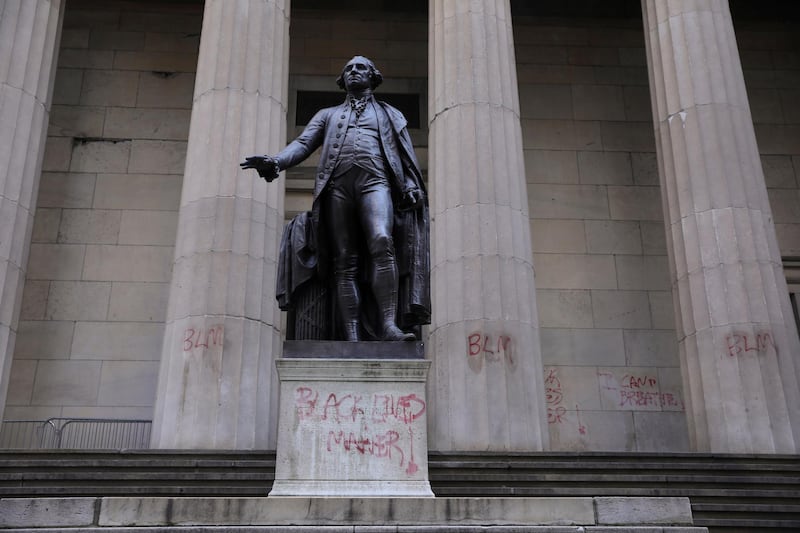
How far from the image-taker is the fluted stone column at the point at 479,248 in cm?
1428

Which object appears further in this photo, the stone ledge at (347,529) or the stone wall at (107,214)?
the stone wall at (107,214)

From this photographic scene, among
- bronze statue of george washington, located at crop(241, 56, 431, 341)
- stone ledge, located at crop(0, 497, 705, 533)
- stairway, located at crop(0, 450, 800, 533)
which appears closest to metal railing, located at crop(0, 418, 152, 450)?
stairway, located at crop(0, 450, 800, 533)

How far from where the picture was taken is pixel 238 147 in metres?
15.9

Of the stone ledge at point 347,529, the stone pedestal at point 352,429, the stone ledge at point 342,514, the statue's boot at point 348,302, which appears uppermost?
the statue's boot at point 348,302

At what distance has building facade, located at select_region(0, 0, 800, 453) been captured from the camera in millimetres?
14680

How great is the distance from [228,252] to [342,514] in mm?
8685

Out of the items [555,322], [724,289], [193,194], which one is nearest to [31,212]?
[193,194]

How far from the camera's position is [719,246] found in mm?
15555

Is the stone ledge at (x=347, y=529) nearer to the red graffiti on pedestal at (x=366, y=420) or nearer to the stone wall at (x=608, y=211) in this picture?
the red graffiti on pedestal at (x=366, y=420)

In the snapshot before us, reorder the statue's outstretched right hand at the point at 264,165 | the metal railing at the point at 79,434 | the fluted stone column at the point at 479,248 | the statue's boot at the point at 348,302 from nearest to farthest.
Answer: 1. the statue's outstretched right hand at the point at 264,165
2. the statue's boot at the point at 348,302
3. the fluted stone column at the point at 479,248
4. the metal railing at the point at 79,434

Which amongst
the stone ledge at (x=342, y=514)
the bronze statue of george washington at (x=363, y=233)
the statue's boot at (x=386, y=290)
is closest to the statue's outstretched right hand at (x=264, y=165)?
the bronze statue of george washington at (x=363, y=233)

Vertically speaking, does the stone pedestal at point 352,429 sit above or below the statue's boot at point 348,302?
below

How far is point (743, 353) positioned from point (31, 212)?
12.6 m

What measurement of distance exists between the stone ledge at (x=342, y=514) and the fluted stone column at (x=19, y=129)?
9.11m
